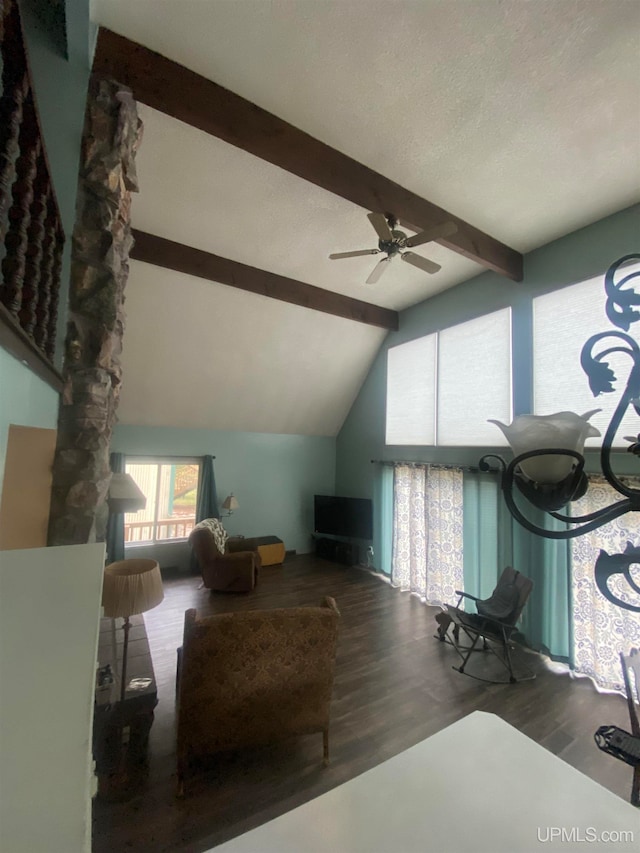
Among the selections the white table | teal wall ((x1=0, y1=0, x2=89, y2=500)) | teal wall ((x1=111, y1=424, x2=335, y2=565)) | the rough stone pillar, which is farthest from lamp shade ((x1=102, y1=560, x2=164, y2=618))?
teal wall ((x1=111, y1=424, x2=335, y2=565))

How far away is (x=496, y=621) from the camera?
3.15 meters

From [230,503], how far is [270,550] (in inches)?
41.1

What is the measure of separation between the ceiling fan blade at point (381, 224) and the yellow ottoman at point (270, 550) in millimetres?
4850

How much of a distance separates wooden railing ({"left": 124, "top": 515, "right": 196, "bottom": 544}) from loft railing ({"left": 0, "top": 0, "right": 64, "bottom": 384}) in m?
Answer: 5.14

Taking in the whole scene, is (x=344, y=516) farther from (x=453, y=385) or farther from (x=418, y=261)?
(x=418, y=261)

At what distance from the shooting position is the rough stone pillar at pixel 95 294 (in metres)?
1.59

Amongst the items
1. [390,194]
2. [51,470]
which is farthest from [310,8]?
[51,470]

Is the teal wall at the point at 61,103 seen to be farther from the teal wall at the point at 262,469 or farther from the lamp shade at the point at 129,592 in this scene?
the teal wall at the point at 262,469

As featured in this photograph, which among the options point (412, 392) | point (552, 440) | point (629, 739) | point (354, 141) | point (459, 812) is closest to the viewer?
point (459, 812)

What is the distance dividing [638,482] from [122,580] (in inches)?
148

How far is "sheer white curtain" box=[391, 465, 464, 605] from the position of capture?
4.42 m

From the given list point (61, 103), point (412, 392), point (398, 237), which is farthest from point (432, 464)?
point (61, 103)

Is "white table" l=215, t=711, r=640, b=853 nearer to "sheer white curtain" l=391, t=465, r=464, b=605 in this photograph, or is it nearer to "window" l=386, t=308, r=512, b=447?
"window" l=386, t=308, r=512, b=447

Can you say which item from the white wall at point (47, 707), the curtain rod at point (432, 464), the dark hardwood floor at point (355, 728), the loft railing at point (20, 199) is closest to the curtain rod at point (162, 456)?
the dark hardwood floor at point (355, 728)
